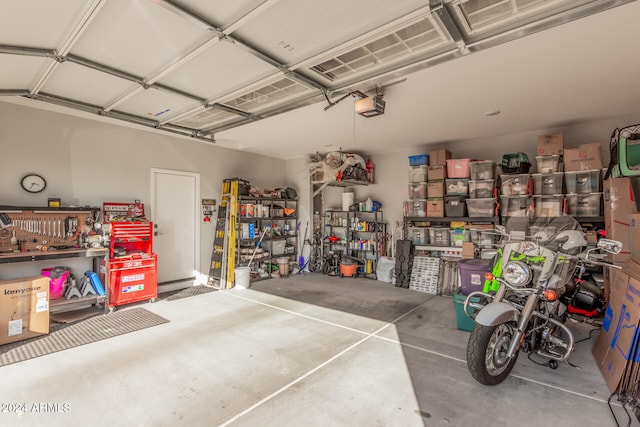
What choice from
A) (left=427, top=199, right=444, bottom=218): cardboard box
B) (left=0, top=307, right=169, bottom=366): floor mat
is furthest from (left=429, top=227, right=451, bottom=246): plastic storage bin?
(left=0, top=307, right=169, bottom=366): floor mat

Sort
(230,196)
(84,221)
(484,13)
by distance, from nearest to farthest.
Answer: (484,13), (84,221), (230,196)

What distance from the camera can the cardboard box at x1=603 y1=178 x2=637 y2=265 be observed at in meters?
3.67

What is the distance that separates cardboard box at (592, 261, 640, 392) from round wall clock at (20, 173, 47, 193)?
6.53 m

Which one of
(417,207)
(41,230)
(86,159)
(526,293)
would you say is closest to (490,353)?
(526,293)

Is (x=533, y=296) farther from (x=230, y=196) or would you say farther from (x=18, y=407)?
(x=230, y=196)

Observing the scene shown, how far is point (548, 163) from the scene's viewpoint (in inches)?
184

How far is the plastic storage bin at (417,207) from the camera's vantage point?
19.0 ft

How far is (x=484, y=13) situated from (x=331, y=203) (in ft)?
18.5

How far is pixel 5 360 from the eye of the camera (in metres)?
2.86

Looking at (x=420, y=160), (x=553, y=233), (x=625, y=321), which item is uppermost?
(x=420, y=160)

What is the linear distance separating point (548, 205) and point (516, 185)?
0.53 metres

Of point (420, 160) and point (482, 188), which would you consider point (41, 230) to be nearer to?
point (420, 160)

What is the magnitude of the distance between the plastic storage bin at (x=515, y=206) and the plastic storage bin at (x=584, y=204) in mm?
499

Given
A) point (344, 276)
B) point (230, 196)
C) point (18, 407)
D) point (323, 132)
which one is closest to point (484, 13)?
point (323, 132)
